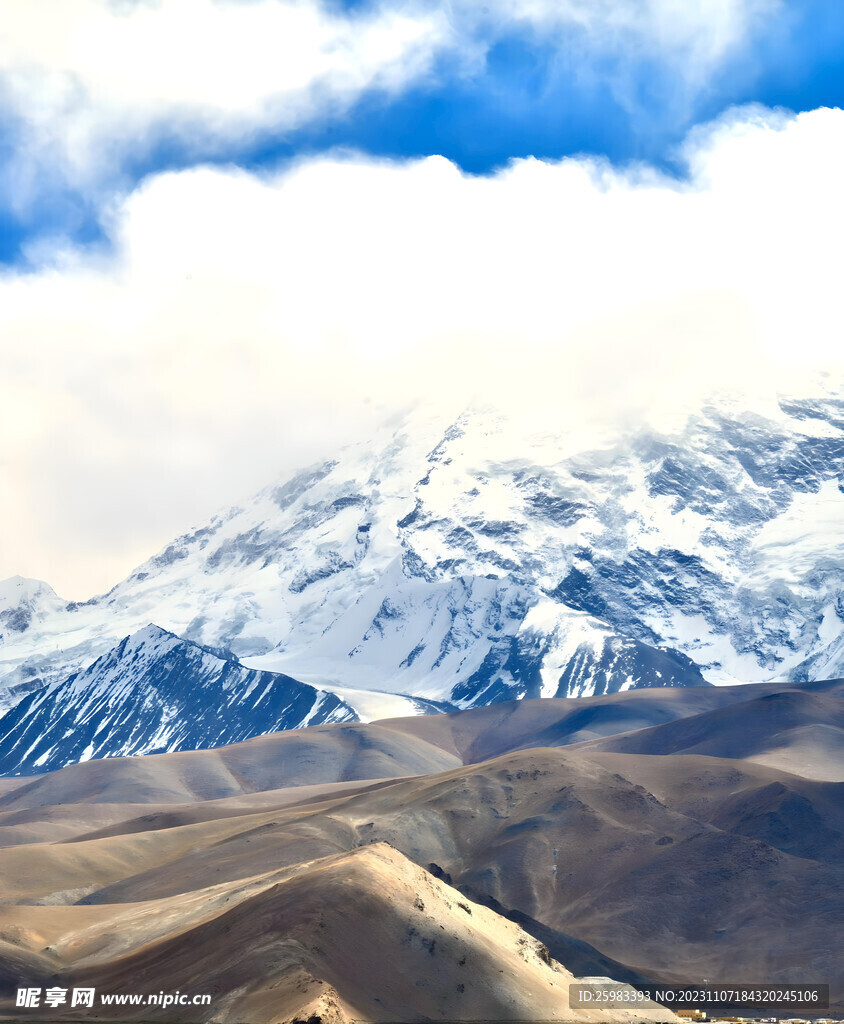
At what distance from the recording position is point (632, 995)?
10756cm

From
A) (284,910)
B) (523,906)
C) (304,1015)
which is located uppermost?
(523,906)

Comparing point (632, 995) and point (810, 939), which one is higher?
point (810, 939)

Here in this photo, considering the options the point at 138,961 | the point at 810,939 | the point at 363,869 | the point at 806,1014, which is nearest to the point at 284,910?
the point at 363,869

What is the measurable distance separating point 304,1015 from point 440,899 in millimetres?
25137

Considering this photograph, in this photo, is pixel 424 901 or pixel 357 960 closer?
pixel 357 960

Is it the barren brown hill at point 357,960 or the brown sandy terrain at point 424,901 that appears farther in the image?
the brown sandy terrain at point 424,901

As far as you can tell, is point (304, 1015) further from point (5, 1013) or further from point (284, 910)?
point (5, 1013)

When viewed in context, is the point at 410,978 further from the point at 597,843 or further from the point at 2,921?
the point at 597,843

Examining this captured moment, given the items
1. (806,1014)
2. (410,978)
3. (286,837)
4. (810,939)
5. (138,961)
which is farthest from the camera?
(286,837)

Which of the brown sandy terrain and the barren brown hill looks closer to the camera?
the barren brown hill

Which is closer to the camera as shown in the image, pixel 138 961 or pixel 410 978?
pixel 410 978

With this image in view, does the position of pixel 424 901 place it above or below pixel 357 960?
above

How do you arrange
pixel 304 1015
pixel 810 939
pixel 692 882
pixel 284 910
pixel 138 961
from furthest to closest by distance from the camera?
pixel 692 882
pixel 810 939
pixel 138 961
pixel 284 910
pixel 304 1015

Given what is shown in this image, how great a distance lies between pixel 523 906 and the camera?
18325cm
